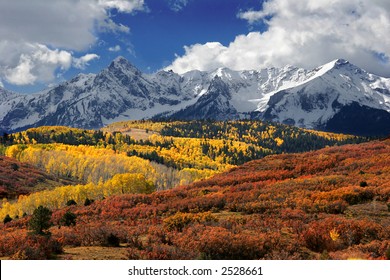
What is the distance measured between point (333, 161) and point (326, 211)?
3160cm

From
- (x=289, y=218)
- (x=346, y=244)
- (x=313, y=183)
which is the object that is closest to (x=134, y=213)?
(x=289, y=218)

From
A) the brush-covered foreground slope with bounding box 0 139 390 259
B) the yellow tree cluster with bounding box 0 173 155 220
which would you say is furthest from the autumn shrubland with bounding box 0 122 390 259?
the yellow tree cluster with bounding box 0 173 155 220

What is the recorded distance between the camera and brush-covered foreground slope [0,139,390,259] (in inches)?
737

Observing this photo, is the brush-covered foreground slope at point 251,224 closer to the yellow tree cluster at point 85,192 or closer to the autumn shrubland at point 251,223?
the autumn shrubland at point 251,223

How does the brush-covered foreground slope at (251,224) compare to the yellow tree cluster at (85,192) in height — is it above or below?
below

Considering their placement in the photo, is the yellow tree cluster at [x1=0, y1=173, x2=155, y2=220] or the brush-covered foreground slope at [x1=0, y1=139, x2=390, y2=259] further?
the yellow tree cluster at [x1=0, y1=173, x2=155, y2=220]

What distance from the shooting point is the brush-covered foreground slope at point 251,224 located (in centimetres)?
1872

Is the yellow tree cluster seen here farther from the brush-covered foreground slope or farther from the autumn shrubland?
the brush-covered foreground slope

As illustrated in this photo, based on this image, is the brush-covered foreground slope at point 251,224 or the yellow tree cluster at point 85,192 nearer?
the brush-covered foreground slope at point 251,224

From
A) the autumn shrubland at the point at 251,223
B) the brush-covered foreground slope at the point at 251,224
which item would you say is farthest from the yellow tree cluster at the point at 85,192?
the brush-covered foreground slope at the point at 251,224

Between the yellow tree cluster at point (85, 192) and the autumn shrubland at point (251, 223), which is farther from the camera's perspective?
the yellow tree cluster at point (85, 192)

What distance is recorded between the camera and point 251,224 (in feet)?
86.5

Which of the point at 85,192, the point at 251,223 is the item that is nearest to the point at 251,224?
the point at 251,223

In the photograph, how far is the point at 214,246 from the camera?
18.6m
